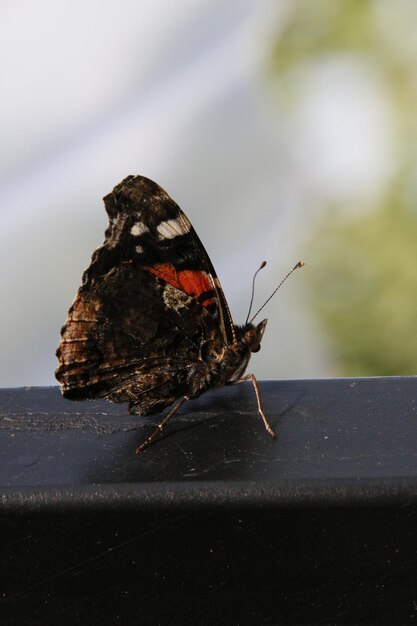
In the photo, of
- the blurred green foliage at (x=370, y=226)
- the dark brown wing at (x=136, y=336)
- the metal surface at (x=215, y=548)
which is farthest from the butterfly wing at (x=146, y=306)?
the blurred green foliage at (x=370, y=226)

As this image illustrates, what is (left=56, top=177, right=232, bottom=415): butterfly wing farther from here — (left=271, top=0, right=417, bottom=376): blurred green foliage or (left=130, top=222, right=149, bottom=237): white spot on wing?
(left=271, top=0, right=417, bottom=376): blurred green foliage

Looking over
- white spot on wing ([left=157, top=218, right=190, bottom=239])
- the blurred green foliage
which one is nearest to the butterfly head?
white spot on wing ([left=157, top=218, right=190, bottom=239])

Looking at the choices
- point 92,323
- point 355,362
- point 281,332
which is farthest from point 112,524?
point 281,332

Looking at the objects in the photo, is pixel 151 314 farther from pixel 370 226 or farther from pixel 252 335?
pixel 370 226

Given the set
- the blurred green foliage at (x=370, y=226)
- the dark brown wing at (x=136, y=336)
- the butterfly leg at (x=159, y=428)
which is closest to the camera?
the butterfly leg at (x=159, y=428)

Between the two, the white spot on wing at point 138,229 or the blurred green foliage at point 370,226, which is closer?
the white spot on wing at point 138,229

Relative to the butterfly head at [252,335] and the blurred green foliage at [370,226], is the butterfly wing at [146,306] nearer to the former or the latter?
the butterfly head at [252,335]

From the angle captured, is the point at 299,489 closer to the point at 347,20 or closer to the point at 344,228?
the point at 344,228
